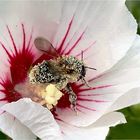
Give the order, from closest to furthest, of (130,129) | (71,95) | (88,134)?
(88,134), (71,95), (130,129)

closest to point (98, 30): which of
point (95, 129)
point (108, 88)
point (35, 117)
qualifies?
point (108, 88)

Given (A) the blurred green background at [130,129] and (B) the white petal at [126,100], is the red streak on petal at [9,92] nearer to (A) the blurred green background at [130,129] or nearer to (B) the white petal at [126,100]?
(B) the white petal at [126,100]

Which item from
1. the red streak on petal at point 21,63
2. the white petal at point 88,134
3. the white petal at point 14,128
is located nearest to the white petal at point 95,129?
the white petal at point 88,134

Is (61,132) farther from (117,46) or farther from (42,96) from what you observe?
(117,46)

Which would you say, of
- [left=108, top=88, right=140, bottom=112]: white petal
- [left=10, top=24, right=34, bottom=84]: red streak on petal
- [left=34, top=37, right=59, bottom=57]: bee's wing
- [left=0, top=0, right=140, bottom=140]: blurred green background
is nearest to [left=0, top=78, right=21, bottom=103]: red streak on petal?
[left=10, top=24, right=34, bottom=84]: red streak on petal

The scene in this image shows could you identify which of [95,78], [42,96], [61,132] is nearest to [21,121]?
[61,132]

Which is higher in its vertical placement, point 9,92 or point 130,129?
point 9,92

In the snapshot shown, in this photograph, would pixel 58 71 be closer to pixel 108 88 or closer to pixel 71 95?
pixel 71 95
